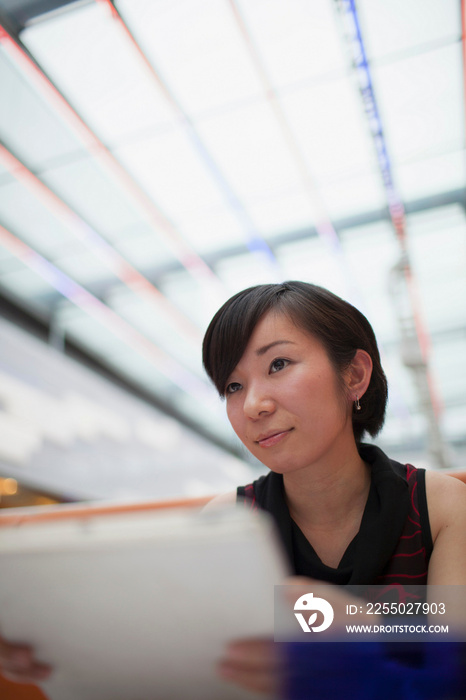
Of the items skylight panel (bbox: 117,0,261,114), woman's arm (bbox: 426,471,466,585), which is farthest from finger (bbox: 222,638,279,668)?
skylight panel (bbox: 117,0,261,114)

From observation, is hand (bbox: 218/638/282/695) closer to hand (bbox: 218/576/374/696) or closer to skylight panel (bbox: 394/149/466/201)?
hand (bbox: 218/576/374/696)

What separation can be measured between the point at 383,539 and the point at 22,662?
0.59 meters

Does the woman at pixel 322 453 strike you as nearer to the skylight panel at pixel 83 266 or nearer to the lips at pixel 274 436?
the lips at pixel 274 436

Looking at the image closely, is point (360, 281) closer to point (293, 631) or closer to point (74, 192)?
point (74, 192)

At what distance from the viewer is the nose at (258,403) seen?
35.4 inches

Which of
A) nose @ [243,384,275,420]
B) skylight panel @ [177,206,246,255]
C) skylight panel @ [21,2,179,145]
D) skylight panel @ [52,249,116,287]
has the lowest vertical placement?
nose @ [243,384,275,420]

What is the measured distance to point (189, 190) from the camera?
4.21 m

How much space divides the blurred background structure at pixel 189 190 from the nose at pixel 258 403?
3.35 feet

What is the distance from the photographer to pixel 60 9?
3002 mm

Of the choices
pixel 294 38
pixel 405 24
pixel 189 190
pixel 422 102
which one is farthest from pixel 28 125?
pixel 422 102

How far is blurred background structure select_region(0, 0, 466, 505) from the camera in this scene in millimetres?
3148

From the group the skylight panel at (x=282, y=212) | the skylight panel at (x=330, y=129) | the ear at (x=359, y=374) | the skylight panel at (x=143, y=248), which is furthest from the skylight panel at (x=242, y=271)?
the ear at (x=359, y=374)

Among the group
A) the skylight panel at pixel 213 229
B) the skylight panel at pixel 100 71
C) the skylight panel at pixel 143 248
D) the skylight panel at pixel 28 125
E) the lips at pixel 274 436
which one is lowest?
the lips at pixel 274 436

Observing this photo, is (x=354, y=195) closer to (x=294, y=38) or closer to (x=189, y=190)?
(x=189, y=190)
